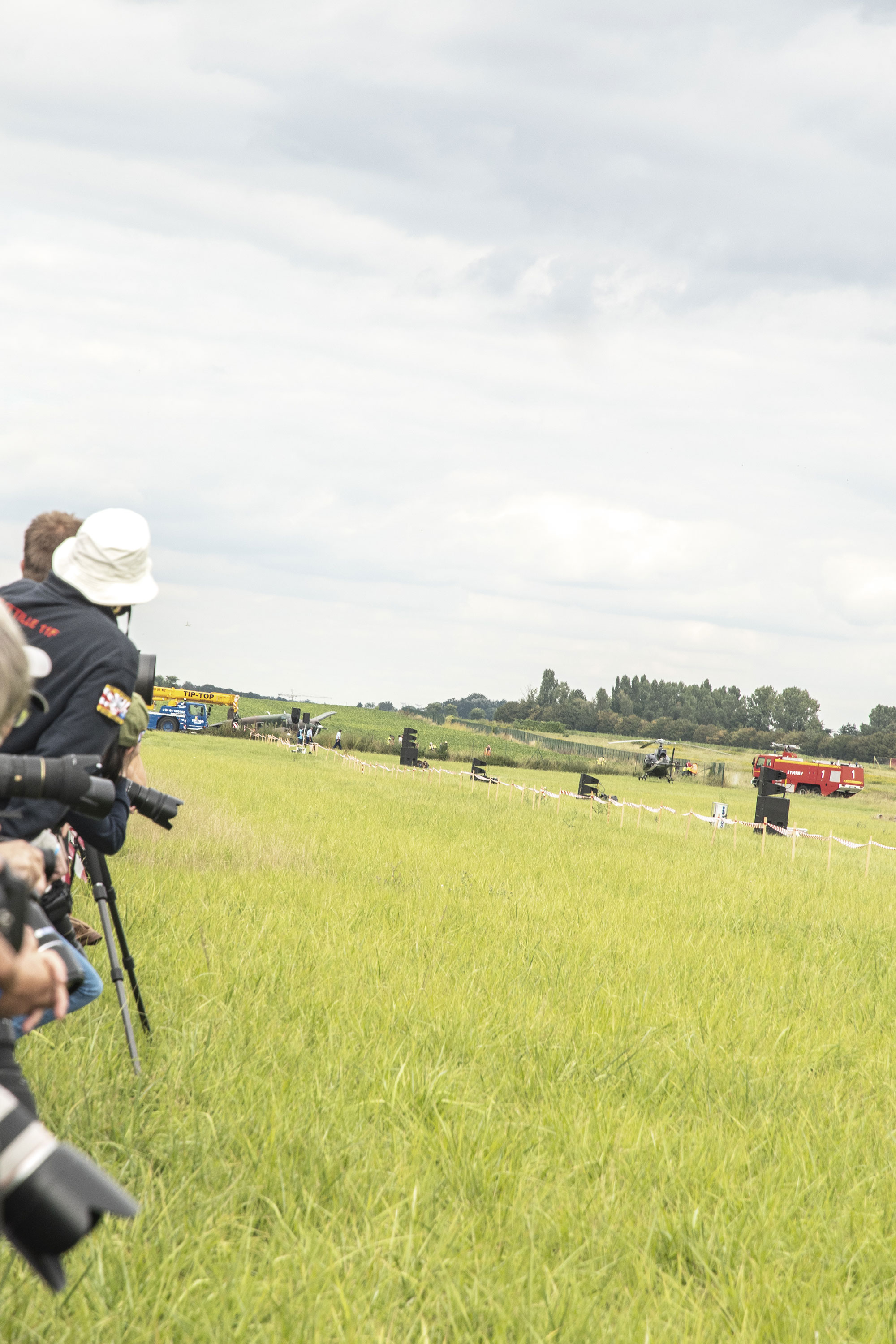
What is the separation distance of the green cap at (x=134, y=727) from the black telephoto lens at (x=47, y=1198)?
2181 millimetres

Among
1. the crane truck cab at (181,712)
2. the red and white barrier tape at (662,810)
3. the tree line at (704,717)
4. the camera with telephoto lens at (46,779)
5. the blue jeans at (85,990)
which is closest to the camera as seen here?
the camera with telephoto lens at (46,779)

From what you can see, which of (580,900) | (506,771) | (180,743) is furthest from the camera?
(506,771)

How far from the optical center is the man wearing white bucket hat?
2973 mm

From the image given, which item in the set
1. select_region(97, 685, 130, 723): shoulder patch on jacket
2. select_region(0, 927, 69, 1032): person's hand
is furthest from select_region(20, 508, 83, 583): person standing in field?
select_region(0, 927, 69, 1032): person's hand

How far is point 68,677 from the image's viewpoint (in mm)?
3006

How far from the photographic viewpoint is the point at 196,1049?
4184 millimetres

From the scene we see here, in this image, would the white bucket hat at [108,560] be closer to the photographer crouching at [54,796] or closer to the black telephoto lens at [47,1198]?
the photographer crouching at [54,796]

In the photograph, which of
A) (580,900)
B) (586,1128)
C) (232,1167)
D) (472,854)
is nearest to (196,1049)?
(232,1167)

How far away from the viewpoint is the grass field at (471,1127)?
8.89 feet

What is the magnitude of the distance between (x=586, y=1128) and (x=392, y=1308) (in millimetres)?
1282

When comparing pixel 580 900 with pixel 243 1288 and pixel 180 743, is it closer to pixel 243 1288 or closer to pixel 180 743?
pixel 243 1288

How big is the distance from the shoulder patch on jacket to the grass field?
1434mm

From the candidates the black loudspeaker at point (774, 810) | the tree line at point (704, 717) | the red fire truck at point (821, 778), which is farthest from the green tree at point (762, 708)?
the black loudspeaker at point (774, 810)

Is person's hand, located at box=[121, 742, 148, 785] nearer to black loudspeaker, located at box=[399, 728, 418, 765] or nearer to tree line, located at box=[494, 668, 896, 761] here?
black loudspeaker, located at box=[399, 728, 418, 765]
